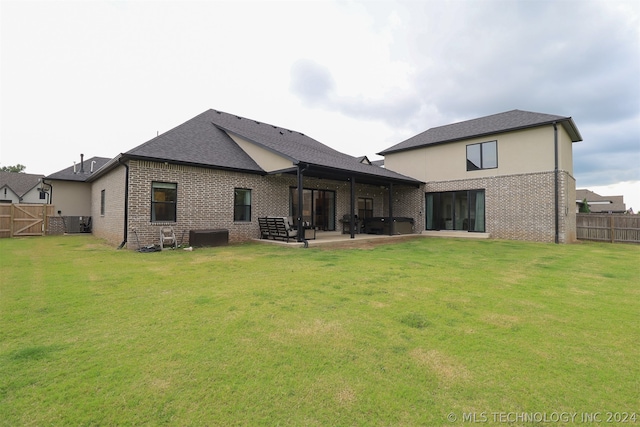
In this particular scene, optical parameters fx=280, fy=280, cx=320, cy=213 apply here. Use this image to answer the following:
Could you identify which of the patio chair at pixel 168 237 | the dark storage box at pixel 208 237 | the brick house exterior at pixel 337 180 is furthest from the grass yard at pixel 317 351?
the brick house exterior at pixel 337 180

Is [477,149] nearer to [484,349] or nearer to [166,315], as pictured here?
[484,349]

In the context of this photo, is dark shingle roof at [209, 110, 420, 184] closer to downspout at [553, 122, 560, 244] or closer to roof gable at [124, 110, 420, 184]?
roof gable at [124, 110, 420, 184]

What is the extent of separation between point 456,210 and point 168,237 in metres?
14.3

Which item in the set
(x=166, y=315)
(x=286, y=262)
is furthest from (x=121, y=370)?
(x=286, y=262)

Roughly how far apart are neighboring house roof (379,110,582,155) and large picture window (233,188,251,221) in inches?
407

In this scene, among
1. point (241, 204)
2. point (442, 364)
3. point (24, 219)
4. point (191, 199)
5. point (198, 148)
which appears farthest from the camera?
point (24, 219)

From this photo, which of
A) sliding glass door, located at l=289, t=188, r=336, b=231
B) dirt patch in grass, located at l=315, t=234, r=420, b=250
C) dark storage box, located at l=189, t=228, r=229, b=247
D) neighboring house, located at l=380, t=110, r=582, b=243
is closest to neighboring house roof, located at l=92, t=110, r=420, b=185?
neighboring house, located at l=380, t=110, r=582, b=243

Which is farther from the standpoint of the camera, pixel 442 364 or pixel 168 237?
pixel 168 237

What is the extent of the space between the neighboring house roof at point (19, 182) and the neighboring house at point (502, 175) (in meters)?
49.6

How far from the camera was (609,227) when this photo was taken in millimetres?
13461

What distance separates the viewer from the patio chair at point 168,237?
977 centimetres

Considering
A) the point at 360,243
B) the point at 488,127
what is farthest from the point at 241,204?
the point at 488,127

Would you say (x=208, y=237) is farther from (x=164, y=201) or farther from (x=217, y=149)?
(x=217, y=149)

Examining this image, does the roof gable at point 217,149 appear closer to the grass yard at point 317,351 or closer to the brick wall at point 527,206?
the brick wall at point 527,206
